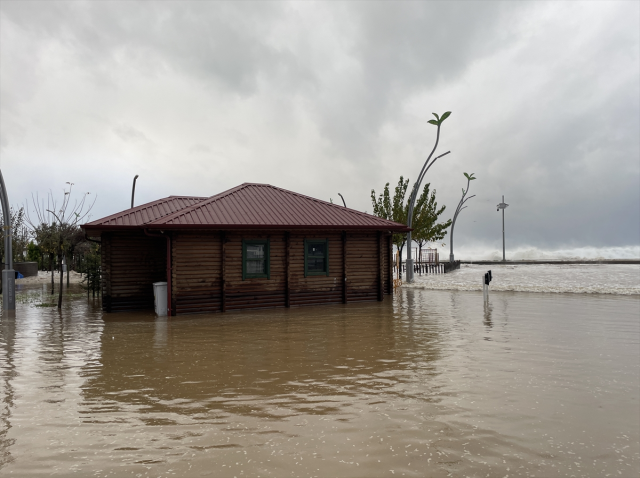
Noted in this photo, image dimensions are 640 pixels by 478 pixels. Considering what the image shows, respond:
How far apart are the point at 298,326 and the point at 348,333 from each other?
5.80 feet

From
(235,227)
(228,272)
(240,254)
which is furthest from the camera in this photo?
(240,254)

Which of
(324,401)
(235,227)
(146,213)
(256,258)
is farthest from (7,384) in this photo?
(146,213)

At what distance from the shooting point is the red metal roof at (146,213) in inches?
639

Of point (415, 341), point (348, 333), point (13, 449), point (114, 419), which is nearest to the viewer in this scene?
point (13, 449)

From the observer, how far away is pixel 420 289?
25.7m

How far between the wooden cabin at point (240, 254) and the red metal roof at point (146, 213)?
0.13 feet

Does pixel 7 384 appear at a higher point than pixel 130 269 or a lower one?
lower

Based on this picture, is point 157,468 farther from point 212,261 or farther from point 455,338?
point 212,261

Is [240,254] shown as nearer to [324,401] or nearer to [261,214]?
[261,214]

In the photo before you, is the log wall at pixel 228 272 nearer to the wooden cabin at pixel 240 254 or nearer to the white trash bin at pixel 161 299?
the wooden cabin at pixel 240 254

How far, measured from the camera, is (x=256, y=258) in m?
16.8

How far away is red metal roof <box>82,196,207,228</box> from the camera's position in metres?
16.2

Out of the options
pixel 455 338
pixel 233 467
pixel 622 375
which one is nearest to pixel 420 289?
pixel 455 338

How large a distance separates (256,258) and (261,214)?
1727 millimetres
